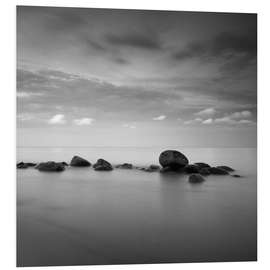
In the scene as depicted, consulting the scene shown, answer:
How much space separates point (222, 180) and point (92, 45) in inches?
82.4

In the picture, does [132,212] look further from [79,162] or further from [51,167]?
[51,167]

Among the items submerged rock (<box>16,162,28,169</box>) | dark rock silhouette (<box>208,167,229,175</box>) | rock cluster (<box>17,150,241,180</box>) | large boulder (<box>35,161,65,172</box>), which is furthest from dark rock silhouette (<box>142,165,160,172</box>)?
submerged rock (<box>16,162,28,169</box>)

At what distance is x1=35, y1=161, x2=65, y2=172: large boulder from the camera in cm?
336

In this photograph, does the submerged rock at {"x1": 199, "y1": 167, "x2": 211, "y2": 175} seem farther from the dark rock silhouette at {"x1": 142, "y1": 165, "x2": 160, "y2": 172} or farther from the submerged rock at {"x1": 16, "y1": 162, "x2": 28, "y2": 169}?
the submerged rock at {"x1": 16, "y1": 162, "x2": 28, "y2": 169}

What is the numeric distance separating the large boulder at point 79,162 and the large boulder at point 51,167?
136 millimetres

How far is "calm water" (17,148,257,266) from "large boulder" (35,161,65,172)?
74 mm

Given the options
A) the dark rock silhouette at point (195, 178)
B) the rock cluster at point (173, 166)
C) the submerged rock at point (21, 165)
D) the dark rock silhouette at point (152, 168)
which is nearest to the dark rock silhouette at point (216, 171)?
the rock cluster at point (173, 166)

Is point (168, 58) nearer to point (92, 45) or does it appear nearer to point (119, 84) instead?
point (119, 84)

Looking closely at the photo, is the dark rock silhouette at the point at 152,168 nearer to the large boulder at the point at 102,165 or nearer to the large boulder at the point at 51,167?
the large boulder at the point at 102,165

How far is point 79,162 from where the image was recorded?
3410 mm

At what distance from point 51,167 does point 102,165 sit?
60cm
